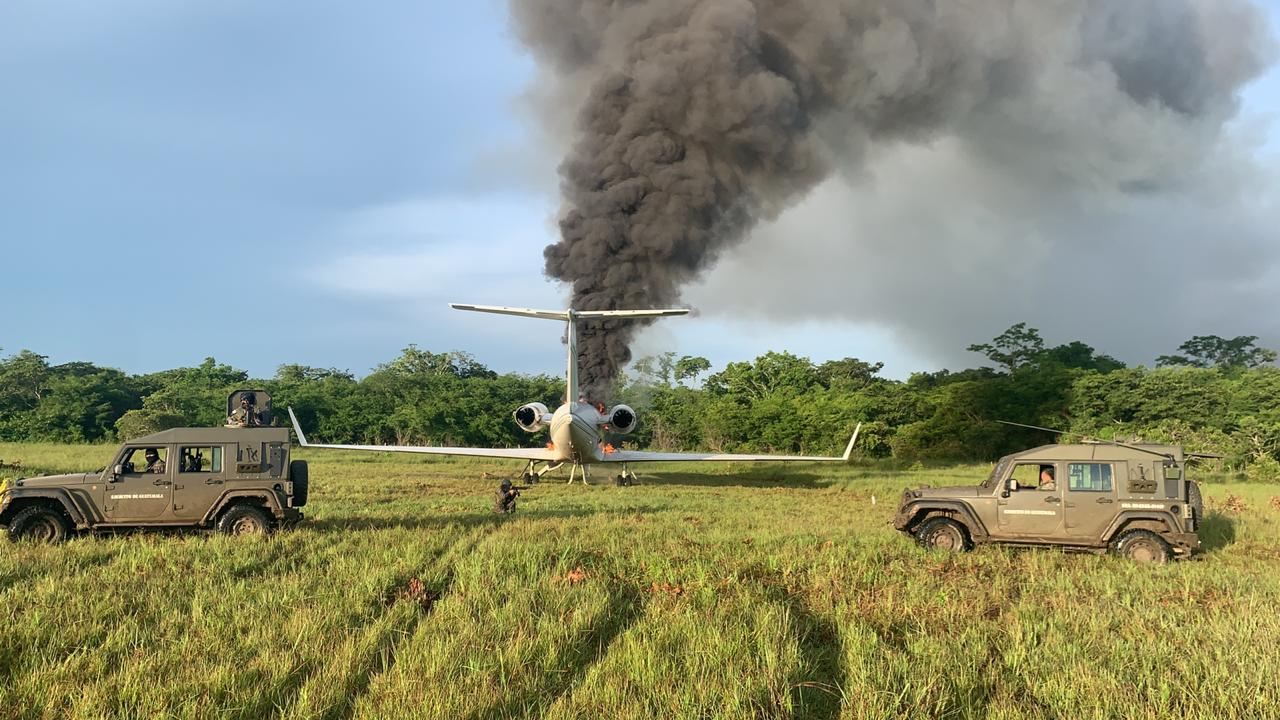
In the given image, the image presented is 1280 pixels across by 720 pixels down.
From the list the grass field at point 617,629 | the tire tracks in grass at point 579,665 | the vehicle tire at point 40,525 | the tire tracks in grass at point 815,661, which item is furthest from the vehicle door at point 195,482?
the tire tracks in grass at point 815,661

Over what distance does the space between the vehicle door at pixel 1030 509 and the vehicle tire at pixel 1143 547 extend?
0.81 metres

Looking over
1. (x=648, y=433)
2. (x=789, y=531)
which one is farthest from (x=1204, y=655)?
(x=648, y=433)

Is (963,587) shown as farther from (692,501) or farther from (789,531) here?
(692,501)

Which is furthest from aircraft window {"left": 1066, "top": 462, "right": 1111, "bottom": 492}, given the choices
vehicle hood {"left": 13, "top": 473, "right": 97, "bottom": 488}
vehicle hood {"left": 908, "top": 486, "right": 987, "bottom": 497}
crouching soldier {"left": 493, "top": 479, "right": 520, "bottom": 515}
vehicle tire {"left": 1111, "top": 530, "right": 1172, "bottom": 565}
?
vehicle hood {"left": 13, "top": 473, "right": 97, "bottom": 488}

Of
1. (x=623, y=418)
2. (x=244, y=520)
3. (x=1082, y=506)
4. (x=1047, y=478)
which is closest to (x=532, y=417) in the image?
(x=623, y=418)

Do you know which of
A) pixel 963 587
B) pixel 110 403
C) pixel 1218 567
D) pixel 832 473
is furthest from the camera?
pixel 110 403

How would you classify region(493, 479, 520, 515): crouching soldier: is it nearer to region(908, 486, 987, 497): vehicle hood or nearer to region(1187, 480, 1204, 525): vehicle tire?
region(908, 486, 987, 497): vehicle hood

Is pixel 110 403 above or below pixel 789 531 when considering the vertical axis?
above

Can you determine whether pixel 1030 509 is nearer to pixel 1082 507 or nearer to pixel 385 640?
pixel 1082 507

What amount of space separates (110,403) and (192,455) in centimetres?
6269

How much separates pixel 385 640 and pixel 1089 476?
9.29 m

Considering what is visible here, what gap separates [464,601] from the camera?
664 centimetres

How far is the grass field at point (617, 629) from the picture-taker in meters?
4.45

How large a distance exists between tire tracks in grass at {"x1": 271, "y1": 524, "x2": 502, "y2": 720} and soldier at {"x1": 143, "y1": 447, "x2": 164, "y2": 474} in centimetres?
462
